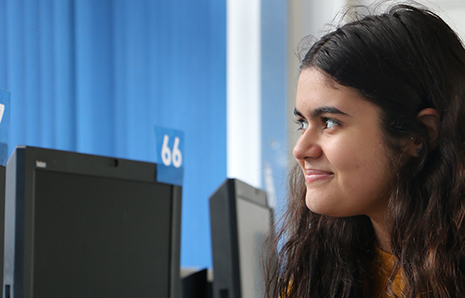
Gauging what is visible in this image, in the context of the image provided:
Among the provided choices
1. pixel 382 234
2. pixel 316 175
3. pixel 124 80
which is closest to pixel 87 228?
pixel 316 175

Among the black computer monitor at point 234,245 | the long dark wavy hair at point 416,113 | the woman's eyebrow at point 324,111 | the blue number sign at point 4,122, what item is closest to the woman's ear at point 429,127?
the long dark wavy hair at point 416,113

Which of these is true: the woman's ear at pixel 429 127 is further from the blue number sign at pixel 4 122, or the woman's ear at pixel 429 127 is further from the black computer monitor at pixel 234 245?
the blue number sign at pixel 4 122

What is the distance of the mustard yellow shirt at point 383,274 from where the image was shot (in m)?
1.02

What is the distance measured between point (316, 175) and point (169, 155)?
0.46m

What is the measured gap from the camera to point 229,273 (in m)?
1.20

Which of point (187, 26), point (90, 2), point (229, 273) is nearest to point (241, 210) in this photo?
point (229, 273)

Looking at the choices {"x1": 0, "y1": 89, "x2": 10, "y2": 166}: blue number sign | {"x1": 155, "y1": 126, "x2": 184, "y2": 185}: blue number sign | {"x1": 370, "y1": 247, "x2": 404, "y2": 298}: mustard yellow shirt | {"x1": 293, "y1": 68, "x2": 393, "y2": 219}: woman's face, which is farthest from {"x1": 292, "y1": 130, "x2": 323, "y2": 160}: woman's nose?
{"x1": 0, "y1": 89, "x2": 10, "y2": 166}: blue number sign

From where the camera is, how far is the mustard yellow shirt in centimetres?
102

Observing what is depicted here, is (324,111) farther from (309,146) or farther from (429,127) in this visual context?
(429,127)

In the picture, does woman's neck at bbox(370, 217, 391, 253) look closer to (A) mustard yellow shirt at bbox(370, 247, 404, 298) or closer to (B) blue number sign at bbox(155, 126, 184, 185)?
(A) mustard yellow shirt at bbox(370, 247, 404, 298)

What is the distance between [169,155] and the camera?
4.29 feet

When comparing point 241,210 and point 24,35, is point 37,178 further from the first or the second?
point 24,35

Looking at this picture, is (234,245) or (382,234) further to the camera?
(234,245)

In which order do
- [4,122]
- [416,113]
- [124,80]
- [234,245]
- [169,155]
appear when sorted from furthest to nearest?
[124,80] → [169,155] → [234,245] → [416,113] → [4,122]
